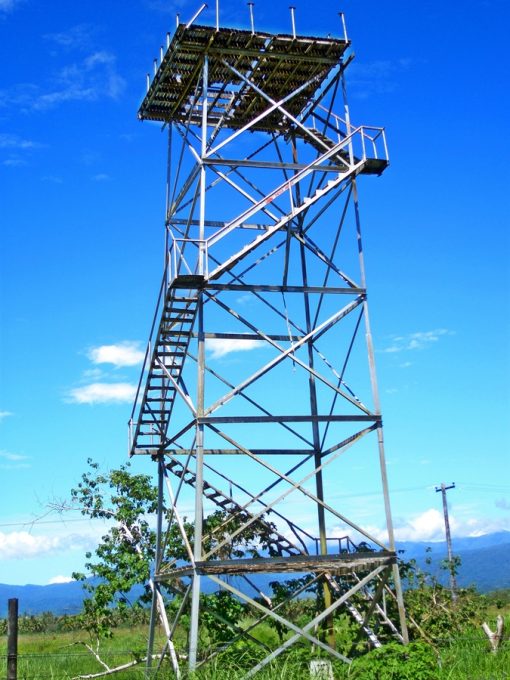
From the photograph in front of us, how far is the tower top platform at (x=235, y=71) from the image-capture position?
18.9 m

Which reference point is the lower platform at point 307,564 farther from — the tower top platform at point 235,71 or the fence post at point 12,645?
the tower top platform at point 235,71

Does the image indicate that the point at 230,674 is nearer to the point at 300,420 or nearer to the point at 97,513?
the point at 300,420

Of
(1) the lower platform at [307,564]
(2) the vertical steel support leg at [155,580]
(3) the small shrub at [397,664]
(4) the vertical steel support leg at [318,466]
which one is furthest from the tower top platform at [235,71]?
(3) the small shrub at [397,664]

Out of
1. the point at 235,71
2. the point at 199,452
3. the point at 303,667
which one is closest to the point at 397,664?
the point at 303,667

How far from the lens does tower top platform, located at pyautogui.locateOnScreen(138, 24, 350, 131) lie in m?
18.9

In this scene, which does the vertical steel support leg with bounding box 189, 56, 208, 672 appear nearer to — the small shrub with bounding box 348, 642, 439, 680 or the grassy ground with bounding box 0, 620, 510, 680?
the grassy ground with bounding box 0, 620, 510, 680

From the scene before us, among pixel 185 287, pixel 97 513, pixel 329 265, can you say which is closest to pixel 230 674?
pixel 185 287

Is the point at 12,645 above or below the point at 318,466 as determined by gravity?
below

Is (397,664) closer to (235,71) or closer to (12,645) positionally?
(12,645)

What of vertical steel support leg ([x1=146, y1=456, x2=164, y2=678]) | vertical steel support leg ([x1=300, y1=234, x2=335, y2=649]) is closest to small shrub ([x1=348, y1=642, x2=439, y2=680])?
vertical steel support leg ([x1=300, y1=234, x2=335, y2=649])

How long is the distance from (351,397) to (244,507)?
3192 mm

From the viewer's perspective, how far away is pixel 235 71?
18.8 m

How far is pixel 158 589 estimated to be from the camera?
62.5ft

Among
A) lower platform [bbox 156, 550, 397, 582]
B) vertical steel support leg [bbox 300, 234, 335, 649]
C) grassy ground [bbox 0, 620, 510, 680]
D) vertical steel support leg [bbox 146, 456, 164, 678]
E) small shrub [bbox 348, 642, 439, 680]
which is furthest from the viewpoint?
vertical steel support leg [bbox 146, 456, 164, 678]
